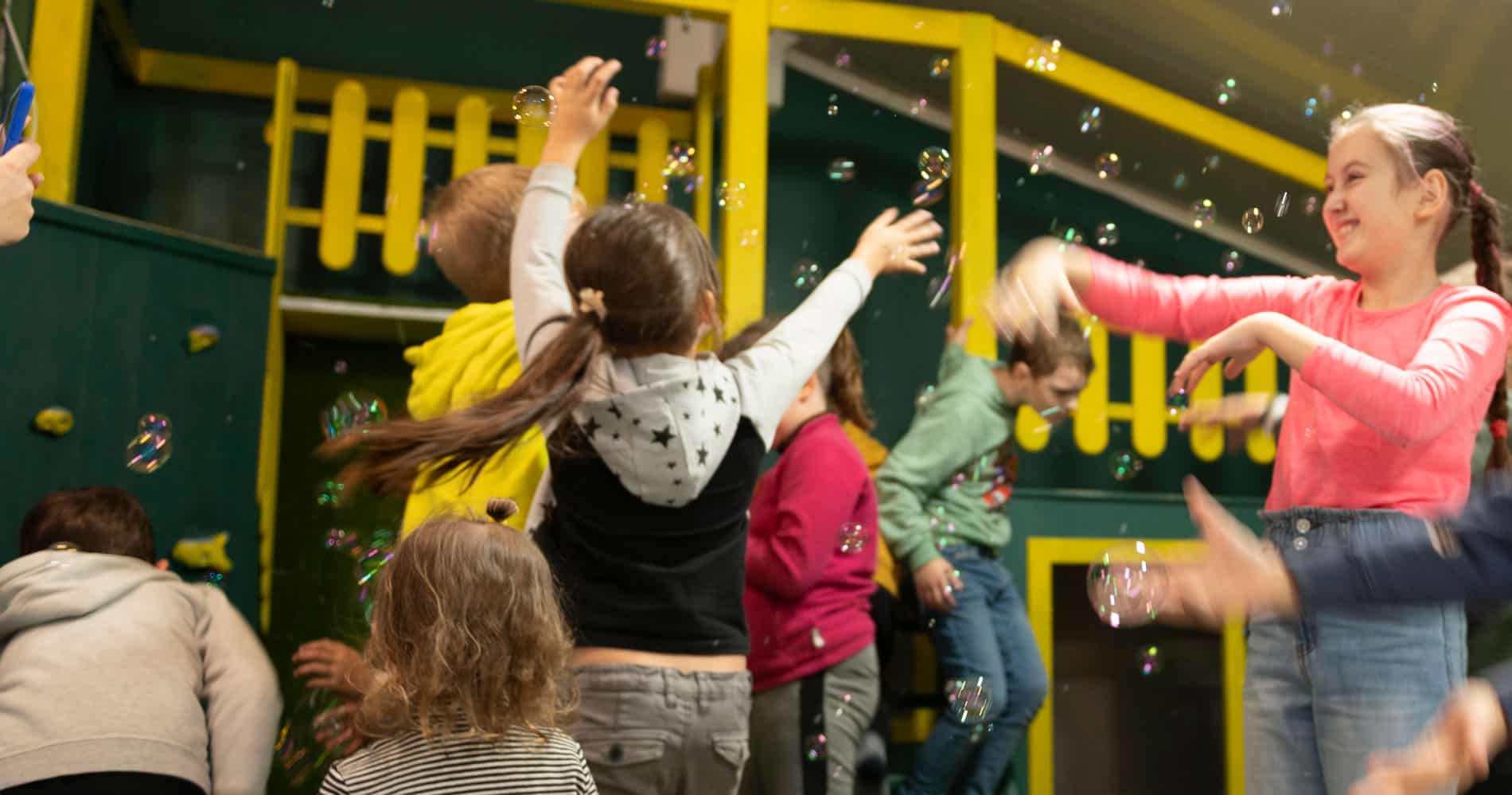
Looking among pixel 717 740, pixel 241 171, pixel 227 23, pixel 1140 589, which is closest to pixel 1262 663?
pixel 1140 589

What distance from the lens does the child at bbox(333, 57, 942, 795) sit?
1.51 m

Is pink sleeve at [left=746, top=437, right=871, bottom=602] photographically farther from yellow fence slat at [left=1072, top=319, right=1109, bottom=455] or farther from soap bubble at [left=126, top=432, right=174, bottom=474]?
yellow fence slat at [left=1072, top=319, right=1109, bottom=455]

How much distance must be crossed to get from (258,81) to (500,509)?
8.34 feet

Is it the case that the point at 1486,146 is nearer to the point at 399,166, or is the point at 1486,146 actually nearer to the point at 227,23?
the point at 399,166

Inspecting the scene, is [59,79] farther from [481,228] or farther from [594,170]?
[481,228]

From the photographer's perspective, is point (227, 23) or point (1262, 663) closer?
point (1262, 663)

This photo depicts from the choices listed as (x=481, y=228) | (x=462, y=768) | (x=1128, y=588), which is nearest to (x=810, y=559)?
(x=1128, y=588)

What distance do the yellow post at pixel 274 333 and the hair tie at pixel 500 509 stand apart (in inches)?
61.3

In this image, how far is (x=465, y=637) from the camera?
141 centimetres

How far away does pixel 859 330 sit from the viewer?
4.11 m

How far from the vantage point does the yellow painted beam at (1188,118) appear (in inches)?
134

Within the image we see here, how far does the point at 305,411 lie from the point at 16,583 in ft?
5.86

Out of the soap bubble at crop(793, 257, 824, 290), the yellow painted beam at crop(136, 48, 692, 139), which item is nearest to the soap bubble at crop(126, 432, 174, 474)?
the yellow painted beam at crop(136, 48, 692, 139)

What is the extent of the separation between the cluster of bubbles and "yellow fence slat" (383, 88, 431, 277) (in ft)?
2.99
